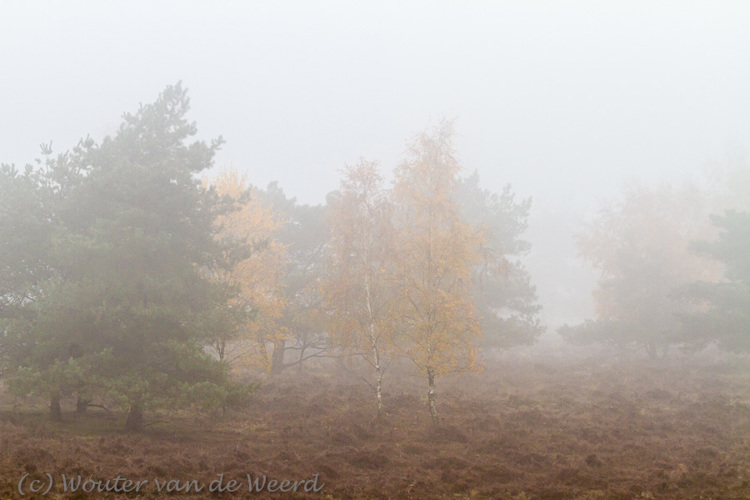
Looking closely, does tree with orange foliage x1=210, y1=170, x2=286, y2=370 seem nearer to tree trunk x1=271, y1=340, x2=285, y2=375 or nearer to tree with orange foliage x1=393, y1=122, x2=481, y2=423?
tree trunk x1=271, y1=340, x2=285, y2=375

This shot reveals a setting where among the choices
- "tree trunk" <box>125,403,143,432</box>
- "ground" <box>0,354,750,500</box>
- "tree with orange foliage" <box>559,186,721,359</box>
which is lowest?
"ground" <box>0,354,750,500</box>

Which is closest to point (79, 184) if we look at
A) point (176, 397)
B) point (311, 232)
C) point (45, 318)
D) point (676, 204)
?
point (45, 318)

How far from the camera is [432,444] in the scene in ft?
39.0

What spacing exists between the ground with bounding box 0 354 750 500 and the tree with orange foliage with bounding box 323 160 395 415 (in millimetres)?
2893

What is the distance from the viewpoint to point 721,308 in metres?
Result: 21.1

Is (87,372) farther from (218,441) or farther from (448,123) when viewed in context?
(448,123)

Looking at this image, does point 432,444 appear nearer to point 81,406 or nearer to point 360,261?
point 360,261

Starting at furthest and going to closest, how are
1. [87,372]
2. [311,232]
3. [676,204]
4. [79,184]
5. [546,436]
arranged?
[676,204] → [311,232] → [79,184] → [546,436] → [87,372]

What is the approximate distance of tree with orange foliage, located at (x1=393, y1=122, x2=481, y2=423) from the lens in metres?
14.5

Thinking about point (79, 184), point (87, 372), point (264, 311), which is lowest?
point (87, 372)

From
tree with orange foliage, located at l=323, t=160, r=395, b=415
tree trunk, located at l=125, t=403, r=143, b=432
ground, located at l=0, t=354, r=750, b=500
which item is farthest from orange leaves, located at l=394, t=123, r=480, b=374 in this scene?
tree trunk, located at l=125, t=403, r=143, b=432

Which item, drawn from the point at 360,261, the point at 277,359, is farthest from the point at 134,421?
the point at 277,359

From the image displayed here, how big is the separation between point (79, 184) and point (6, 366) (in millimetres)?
5478

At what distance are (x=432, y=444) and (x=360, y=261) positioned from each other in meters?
7.38
